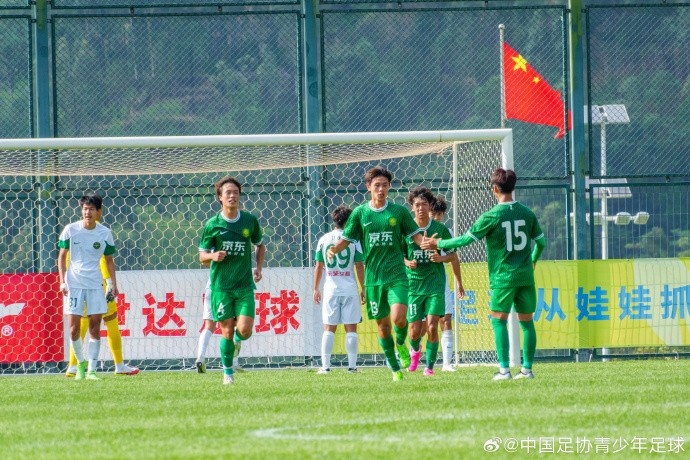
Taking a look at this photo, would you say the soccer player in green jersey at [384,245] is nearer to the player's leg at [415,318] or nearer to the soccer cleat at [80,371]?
the player's leg at [415,318]

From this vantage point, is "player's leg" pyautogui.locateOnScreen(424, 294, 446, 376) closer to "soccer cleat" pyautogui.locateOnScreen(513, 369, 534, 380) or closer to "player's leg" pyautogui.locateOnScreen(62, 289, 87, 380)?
"soccer cleat" pyautogui.locateOnScreen(513, 369, 534, 380)

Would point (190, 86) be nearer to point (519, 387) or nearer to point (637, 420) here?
point (519, 387)

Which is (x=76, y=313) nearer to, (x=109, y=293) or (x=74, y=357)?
(x=109, y=293)

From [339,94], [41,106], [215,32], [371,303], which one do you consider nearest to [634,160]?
[339,94]

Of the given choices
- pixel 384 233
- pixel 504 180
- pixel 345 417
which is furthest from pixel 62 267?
pixel 345 417

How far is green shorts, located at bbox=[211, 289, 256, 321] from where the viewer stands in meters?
11.5

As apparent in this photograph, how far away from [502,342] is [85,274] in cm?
480

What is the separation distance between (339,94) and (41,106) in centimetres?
1141

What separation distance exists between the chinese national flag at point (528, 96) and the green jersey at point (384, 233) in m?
6.96

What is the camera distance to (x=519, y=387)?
9898mm

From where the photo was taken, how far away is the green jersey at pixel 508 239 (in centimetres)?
1120

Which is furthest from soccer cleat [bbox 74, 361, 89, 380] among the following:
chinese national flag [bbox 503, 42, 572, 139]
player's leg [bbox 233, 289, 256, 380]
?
chinese national flag [bbox 503, 42, 572, 139]

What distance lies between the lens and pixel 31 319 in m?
15.8

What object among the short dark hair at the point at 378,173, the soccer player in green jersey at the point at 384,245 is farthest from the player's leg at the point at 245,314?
the short dark hair at the point at 378,173
